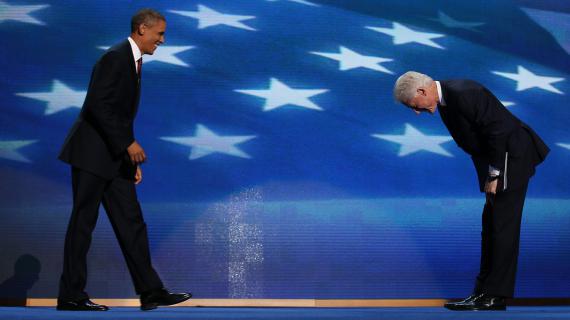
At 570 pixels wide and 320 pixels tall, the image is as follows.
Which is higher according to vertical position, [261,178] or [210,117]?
[210,117]

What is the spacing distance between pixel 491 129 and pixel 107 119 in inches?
55.4

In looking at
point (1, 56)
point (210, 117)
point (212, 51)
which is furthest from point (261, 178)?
point (1, 56)

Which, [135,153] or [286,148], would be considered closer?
[135,153]

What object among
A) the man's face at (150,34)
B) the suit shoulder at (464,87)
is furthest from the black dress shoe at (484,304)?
the man's face at (150,34)

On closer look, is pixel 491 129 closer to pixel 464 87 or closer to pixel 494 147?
pixel 494 147

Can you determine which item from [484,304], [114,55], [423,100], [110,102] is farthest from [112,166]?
[484,304]

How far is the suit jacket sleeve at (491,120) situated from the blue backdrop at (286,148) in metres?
0.79

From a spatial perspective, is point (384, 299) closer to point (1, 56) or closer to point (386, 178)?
point (386, 178)

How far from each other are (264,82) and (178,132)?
1.53ft

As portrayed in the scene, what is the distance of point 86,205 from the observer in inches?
115

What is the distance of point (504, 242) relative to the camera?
3.03m

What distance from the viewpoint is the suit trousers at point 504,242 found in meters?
3.02

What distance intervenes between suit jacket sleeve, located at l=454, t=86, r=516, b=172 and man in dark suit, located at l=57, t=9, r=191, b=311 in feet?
3.90

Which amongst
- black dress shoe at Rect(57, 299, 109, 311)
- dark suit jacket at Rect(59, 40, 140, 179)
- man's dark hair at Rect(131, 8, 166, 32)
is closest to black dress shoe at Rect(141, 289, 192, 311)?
black dress shoe at Rect(57, 299, 109, 311)
